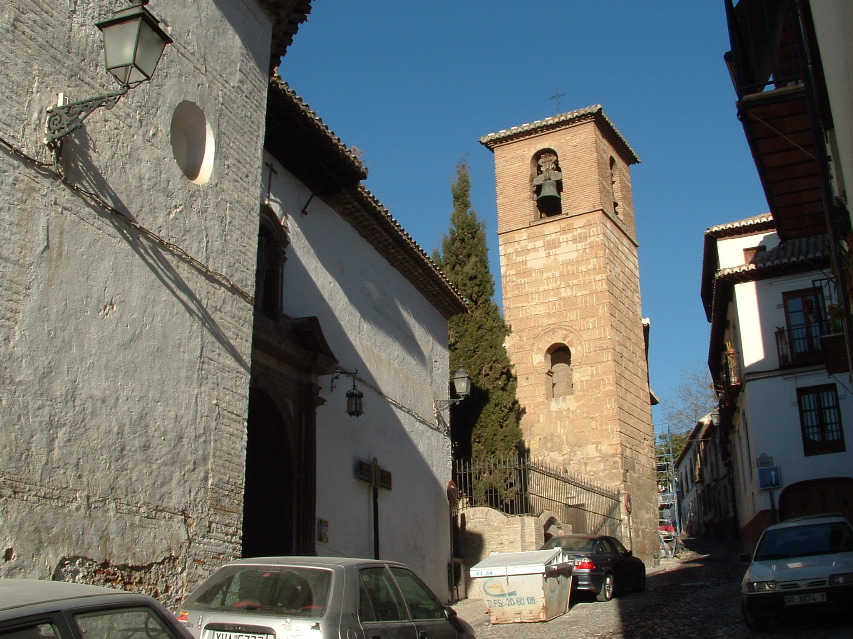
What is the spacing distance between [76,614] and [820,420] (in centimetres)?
2066

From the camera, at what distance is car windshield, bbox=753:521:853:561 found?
1011cm

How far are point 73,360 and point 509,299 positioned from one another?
66.6ft

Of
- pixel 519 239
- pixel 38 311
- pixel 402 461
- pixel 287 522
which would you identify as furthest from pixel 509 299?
pixel 38 311

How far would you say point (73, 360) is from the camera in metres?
6.15

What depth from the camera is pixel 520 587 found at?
11945mm

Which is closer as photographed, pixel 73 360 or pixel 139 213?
pixel 73 360

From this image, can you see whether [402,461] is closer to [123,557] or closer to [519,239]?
[123,557]

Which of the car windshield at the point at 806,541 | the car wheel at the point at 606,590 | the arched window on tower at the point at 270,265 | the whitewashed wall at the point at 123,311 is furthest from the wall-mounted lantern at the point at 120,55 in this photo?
the car wheel at the point at 606,590

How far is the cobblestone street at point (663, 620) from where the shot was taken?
9.73 metres

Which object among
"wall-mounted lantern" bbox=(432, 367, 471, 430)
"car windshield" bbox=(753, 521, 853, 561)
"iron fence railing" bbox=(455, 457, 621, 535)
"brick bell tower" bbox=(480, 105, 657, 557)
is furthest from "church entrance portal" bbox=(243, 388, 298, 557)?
"brick bell tower" bbox=(480, 105, 657, 557)

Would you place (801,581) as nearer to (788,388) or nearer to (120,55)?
(120,55)

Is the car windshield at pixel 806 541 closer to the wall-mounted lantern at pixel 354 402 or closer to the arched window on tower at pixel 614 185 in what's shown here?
the wall-mounted lantern at pixel 354 402

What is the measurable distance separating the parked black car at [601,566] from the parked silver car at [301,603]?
8.20 metres

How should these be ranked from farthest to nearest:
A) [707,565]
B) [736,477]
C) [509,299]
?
[736,477], [509,299], [707,565]
